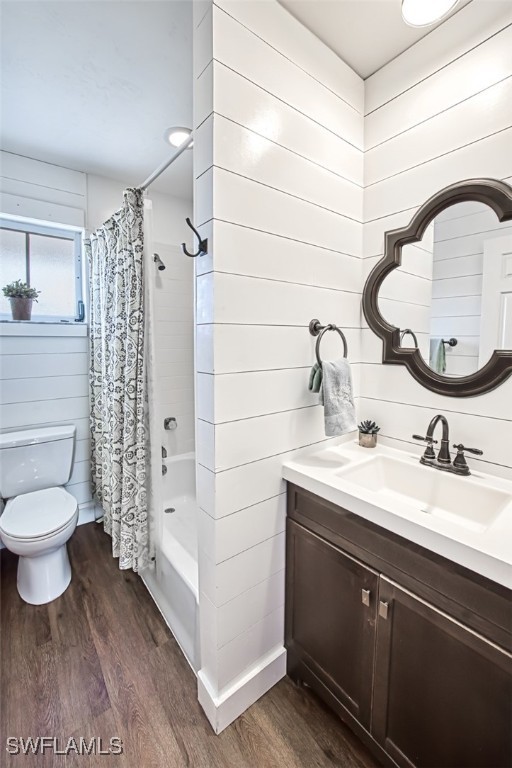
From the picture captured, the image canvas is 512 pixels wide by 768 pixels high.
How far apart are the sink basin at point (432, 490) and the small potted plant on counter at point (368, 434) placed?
104 mm

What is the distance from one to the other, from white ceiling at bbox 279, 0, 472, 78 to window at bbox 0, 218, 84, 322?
1.90m

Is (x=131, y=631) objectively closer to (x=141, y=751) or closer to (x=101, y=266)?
(x=141, y=751)

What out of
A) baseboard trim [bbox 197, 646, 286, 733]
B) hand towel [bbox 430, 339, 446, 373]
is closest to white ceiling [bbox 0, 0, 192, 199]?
hand towel [bbox 430, 339, 446, 373]

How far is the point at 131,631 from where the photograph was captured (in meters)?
1.53

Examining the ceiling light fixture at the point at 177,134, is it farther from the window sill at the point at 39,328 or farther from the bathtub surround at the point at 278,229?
the window sill at the point at 39,328

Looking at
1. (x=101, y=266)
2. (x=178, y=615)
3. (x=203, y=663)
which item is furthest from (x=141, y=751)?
(x=101, y=266)

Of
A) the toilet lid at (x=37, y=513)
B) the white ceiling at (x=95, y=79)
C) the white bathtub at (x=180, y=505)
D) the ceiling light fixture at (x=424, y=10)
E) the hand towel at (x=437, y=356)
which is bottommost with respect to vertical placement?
the white bathtub at (x=180, y=505)

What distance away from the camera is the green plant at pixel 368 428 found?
145cm

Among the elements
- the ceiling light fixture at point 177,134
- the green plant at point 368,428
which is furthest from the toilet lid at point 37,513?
the ceiling light fixture at point 177,134

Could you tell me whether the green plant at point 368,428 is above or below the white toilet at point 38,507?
above

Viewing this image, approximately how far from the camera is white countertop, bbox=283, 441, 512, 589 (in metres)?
0.73

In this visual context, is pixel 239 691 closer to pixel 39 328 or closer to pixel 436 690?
pixel 436 690

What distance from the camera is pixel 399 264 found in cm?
137

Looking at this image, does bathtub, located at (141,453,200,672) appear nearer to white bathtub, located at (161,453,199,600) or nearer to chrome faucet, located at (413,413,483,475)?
white bathtub, located at (161,453,199,600)
